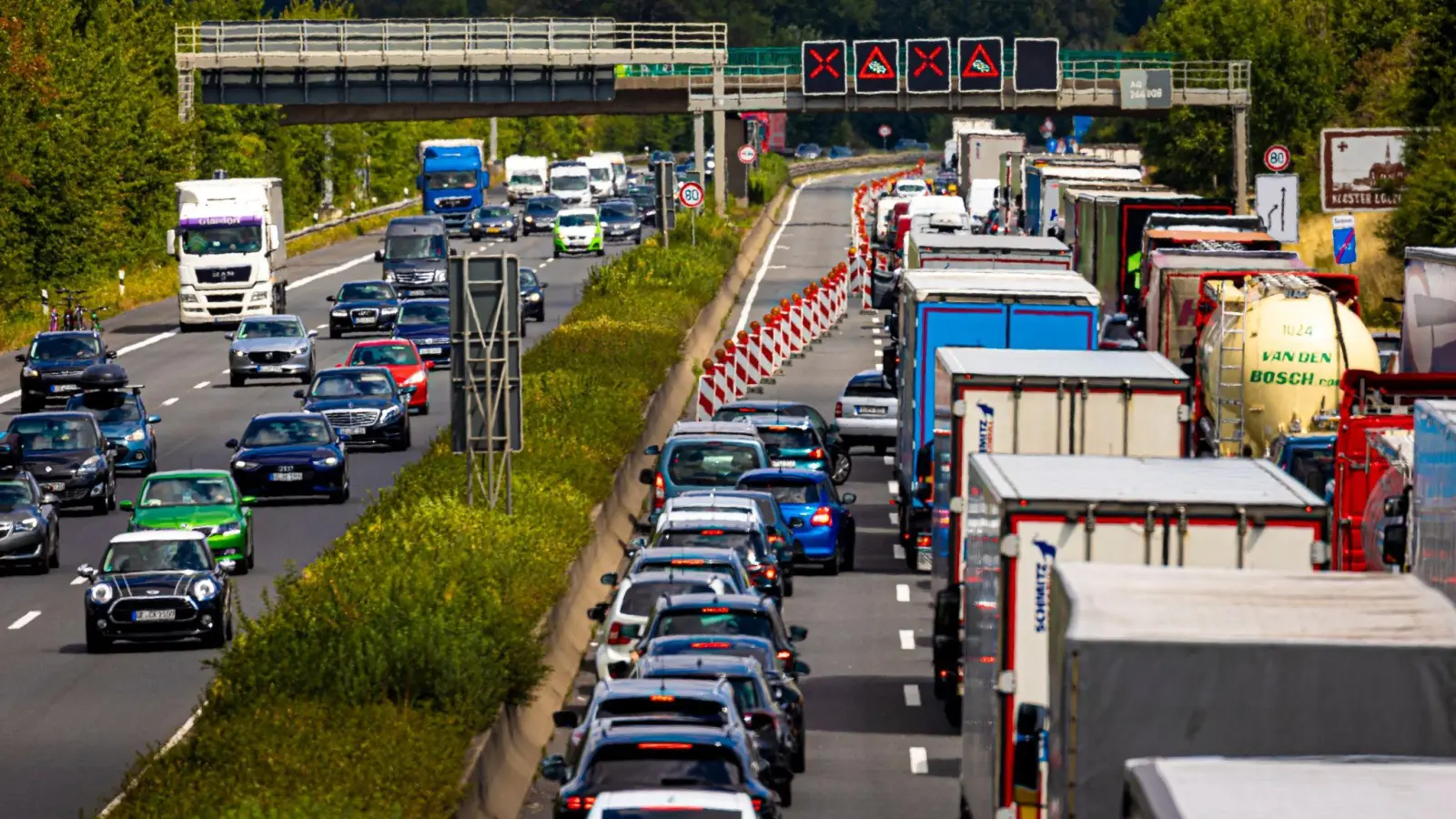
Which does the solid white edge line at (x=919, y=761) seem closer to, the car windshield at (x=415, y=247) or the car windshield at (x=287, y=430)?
the car windshield at (x=287, y=430)

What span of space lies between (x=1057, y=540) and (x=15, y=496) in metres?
20.3

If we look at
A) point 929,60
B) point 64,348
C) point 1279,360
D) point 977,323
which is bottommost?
point 64,348

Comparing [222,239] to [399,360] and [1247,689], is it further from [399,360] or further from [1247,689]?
[1247,689]

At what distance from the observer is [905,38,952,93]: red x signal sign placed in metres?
89.1

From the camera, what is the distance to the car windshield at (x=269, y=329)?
5456cm

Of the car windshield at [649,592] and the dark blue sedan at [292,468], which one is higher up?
the car windshield at [649,592]

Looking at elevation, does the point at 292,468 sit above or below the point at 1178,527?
below

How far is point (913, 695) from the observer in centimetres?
2512

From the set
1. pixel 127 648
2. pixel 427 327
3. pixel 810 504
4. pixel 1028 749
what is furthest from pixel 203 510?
pixel 427 327

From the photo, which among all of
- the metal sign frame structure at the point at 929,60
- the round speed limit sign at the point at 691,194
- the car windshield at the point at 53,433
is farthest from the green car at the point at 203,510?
the metal sign frame structure at the point at 929,60

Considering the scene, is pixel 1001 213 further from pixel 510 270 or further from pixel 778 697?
pixel 778 697

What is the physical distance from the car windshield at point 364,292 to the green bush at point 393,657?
2944 centimetres

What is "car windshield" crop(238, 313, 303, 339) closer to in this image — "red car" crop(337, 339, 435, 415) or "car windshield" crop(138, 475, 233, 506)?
"red car" crop(337, 339, 435, 415)

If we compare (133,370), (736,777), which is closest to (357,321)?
(133,370)
